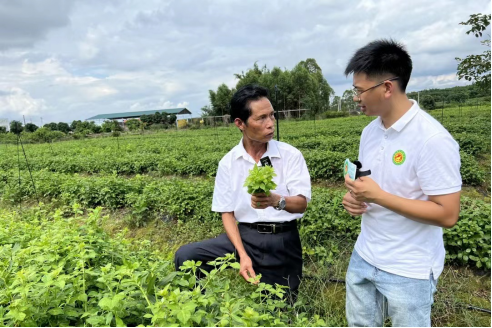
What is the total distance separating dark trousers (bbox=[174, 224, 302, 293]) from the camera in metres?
2.31

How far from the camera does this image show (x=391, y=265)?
1.52m

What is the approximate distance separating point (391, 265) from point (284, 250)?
2.98 feet

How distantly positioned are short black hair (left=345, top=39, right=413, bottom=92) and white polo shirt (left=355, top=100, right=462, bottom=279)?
0.54 ft

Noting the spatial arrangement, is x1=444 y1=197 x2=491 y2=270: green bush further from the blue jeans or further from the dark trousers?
the blue jeans

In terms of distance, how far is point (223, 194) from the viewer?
244 centimetres

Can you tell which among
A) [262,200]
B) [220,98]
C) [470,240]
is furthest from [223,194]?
[220,98]

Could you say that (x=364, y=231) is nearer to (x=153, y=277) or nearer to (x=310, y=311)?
(x=310, y=311)

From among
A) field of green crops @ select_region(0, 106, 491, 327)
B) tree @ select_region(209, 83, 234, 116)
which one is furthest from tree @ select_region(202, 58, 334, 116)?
field of green crops @ select_region(0, 106, 491, 327)

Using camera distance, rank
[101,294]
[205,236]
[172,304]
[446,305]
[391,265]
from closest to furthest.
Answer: [172,304]
[391,265]
[101,294]
[446,305]
[205,236]

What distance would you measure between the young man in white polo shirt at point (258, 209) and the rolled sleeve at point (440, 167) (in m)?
0.99

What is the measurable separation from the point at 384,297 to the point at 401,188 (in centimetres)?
60

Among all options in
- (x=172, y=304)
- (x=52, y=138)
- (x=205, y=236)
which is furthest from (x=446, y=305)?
(x=52, y=138)

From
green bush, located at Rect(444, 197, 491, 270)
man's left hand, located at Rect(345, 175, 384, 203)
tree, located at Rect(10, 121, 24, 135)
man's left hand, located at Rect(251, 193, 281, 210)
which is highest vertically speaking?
tree, located at Rect(10, 121, 24, 135)

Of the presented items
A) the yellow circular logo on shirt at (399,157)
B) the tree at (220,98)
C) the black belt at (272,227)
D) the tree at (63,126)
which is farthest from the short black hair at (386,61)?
the tree at (63,126)
